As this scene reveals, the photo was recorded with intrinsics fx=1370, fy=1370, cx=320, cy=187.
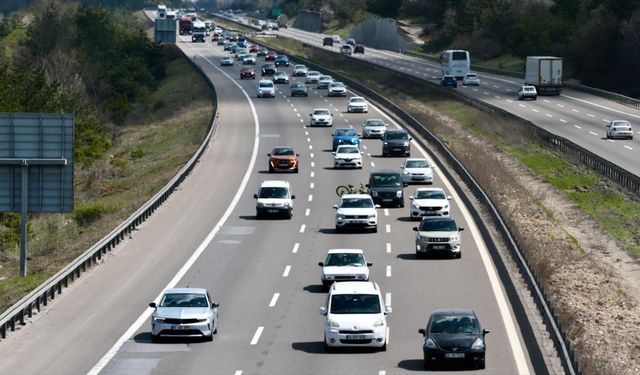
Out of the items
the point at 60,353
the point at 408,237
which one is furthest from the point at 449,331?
the point at 408,237

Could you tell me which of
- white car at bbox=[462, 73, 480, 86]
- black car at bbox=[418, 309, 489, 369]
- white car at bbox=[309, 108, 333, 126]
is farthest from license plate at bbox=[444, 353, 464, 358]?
white car at bbox=[462, 73, 480, 86]

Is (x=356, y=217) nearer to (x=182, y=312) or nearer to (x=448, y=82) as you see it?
(x=182, y=312)

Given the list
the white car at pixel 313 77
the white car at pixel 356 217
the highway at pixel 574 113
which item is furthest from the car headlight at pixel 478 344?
the white car at pixel 313 77

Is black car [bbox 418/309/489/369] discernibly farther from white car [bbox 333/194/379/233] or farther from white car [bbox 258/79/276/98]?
white car [bbox 258/79/276/98]

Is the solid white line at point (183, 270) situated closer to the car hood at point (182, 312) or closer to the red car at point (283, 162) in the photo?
the car hood at point (182, 312)

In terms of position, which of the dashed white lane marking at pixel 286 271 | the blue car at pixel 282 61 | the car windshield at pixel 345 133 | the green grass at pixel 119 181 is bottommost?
the green grass at pixel 119 181

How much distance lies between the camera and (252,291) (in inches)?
1612

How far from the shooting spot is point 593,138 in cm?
9288

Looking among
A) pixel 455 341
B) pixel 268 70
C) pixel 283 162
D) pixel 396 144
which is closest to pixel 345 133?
pixel 396 144

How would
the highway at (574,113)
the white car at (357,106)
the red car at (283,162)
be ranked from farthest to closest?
the white car at (357,106)
the highway at (574,113)
the red car at (283,162)

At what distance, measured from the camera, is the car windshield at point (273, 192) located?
57500mm

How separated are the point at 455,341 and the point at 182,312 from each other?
7.20 meters

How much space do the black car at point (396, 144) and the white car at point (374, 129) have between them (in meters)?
8.96

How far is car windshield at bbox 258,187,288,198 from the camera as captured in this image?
57.5 metres
